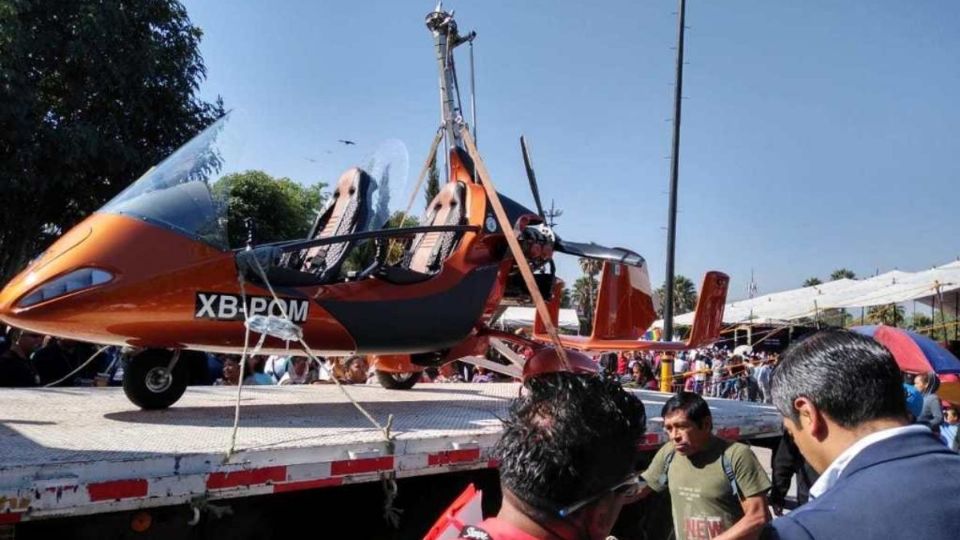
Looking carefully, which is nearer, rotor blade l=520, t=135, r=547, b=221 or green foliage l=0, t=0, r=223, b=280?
rotor blade l=520, t=135, r=547, b=221

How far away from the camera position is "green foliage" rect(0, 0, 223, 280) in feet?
36.6

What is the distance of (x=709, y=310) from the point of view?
7.17 meters

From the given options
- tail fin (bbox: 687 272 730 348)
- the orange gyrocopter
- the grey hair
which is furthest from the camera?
tail fin (bbox: 687 272 730 348)

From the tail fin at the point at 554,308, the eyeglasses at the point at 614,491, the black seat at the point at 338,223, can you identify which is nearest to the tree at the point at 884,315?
the tail fin at the point at 554,308

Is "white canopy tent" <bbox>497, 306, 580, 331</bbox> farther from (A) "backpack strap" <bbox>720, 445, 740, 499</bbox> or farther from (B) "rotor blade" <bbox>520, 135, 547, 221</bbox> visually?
(A) "backpack strap" <bbox>720, 445, 740, 499</bbox>

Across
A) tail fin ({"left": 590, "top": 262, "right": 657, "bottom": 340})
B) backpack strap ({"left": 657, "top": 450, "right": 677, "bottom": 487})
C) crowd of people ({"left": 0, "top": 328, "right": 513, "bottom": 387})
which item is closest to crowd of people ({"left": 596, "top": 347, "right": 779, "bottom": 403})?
tail fin ({"left": 590, "top": 262, "right": 657, "bottom": 340})

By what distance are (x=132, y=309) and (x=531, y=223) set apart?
3.34 metres

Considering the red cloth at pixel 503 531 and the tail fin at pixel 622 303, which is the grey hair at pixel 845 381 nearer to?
the red cloth at pixel 503 531

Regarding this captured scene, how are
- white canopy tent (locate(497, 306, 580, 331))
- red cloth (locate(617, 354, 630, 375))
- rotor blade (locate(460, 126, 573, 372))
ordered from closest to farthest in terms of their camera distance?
rotor blade (locate(460, 126, 573, 372)), red cloth (locate(617, 354, 630, 375)), white canopy tent (locate(497, 306, 580, 331))

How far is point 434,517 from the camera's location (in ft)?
12.3

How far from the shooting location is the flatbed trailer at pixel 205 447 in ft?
8.15

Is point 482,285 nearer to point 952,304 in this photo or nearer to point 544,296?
point 544,296

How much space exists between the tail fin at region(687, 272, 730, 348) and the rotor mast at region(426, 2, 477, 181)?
279 centimetres

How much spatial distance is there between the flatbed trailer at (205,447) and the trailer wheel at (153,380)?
9 cm
